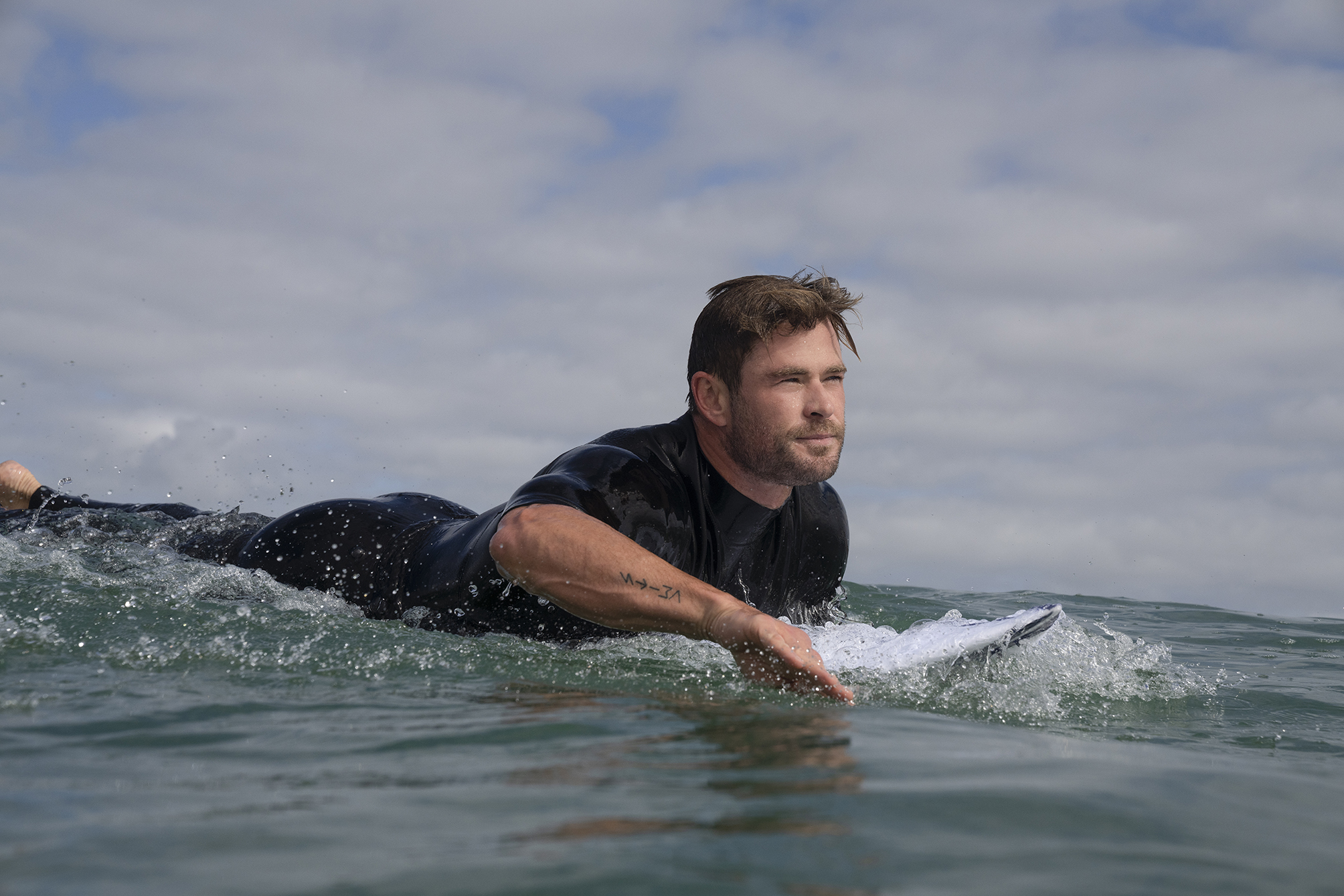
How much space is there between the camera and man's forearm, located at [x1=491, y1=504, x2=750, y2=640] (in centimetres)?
394

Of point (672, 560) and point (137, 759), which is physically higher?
point (672, 560)

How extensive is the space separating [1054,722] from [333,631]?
305cm

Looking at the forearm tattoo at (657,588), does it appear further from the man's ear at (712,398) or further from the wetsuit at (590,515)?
the man's ear at (712,398)

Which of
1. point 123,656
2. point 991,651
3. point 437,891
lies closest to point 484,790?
point 437,891

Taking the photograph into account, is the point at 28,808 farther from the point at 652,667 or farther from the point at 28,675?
the point at 652,667

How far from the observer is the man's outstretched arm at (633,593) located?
3.54 metres

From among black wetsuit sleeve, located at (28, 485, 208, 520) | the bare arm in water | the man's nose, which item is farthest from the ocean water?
the bare arm in water

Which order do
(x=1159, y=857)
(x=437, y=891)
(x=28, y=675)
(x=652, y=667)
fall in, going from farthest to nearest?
(x=652, y=667) → (x=28, y=675) → (x=1159, y=857) → (x=437, y=891)

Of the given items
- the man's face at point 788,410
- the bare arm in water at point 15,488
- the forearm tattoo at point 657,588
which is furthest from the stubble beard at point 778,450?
the bare arm in water at point 15,488

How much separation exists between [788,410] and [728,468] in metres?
0.46

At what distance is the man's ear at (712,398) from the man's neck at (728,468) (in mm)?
48

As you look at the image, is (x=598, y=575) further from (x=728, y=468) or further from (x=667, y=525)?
(x=728, y=468)

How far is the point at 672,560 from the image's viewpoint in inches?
203

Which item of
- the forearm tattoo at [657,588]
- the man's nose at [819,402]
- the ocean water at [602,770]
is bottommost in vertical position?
the ocean water at [602,770]
